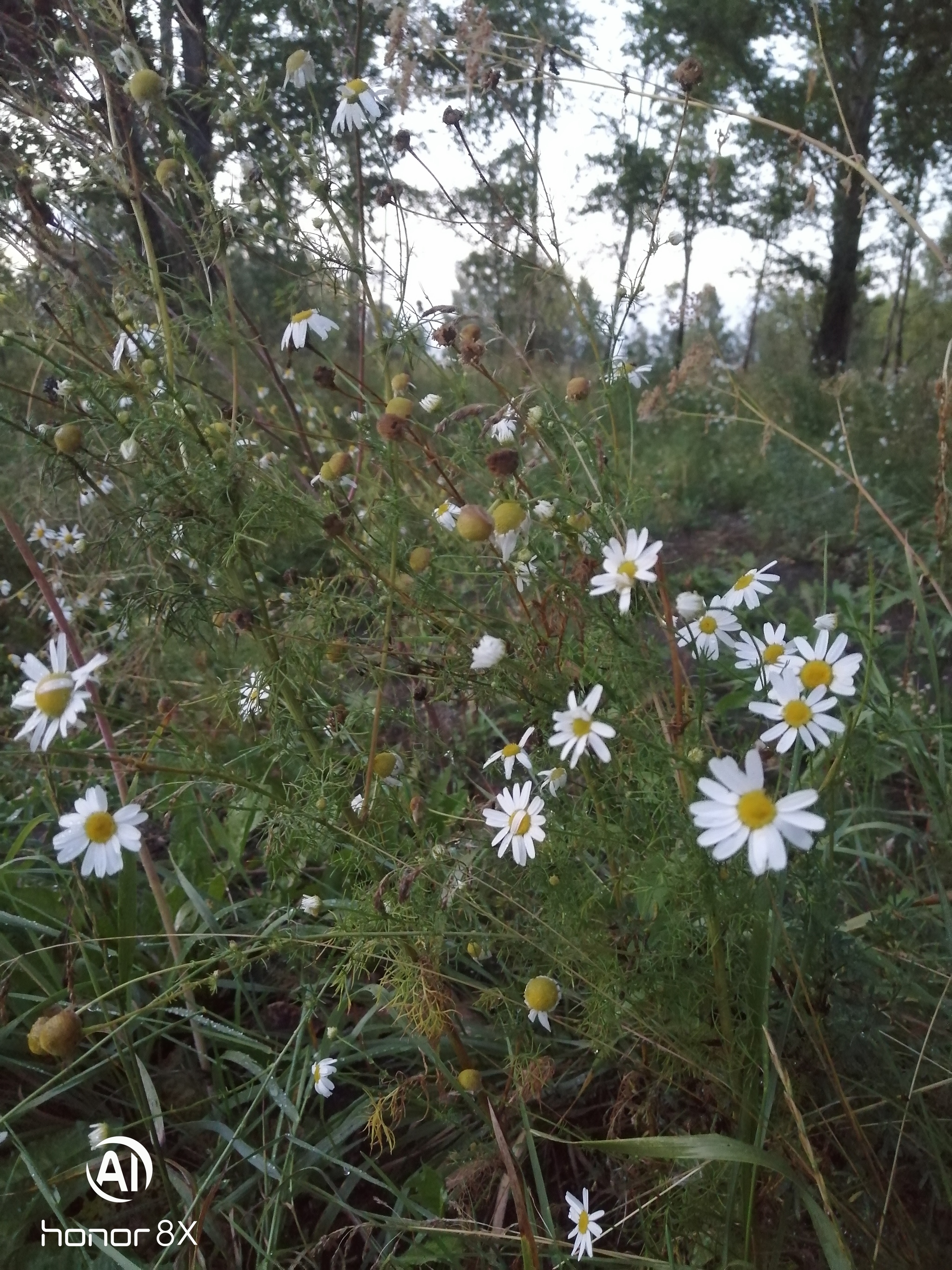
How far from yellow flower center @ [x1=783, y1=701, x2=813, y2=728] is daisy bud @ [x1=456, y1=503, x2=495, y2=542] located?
36 cm

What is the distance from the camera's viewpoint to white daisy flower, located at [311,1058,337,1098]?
1.04 meters

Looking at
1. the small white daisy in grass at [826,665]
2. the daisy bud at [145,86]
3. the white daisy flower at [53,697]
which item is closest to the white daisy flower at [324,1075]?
the white daisy flower at [53,697]

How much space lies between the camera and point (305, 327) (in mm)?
1237

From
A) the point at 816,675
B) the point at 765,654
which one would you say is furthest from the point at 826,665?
the point at 765,654

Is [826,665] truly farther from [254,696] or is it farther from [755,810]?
[254,696]

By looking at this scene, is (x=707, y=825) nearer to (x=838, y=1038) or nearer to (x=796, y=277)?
(x=838, y=1038)

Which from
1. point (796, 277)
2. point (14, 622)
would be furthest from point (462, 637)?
point (796, 277)

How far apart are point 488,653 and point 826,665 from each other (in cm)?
37

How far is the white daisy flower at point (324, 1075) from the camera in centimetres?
104

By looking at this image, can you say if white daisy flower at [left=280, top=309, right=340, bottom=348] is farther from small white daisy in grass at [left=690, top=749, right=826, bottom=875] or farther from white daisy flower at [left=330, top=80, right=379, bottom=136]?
small white daisy in grass at [left=690, top=749, right=826, bottom=875]

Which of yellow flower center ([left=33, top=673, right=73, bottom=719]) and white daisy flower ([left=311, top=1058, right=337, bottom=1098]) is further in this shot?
white daisy flower ([left=311, top=1058, right=337, bottom=1098])

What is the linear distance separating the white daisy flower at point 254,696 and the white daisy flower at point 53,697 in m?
0.26

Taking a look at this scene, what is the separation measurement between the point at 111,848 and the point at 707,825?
0.56 m
